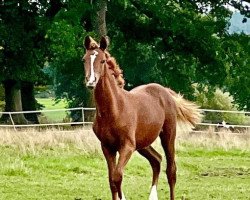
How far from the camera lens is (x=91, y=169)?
15.6 m

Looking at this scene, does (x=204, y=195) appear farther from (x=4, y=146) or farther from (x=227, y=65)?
(x=227, y=65)

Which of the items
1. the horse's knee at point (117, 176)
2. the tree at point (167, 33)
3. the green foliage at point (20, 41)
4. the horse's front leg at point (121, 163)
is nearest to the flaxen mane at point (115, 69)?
the horse's front leg at point (121, 163)

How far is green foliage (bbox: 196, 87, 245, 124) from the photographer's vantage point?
170ft

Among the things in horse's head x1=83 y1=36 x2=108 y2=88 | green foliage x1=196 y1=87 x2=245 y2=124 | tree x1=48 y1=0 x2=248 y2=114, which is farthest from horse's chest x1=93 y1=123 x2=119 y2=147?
green foliage x1=196 y1=87 x2=245 y2=124

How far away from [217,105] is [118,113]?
4696 cm

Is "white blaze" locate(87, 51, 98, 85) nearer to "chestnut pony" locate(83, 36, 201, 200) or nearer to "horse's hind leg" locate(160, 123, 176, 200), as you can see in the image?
"chestnut pony" locate(83, 36, 201, 200)

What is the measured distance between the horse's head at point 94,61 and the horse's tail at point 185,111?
103 inches

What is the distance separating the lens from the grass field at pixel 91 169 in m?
12.1

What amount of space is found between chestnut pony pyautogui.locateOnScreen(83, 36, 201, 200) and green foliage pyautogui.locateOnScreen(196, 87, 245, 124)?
3876 cm

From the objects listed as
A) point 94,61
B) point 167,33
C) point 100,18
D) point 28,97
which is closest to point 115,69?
point 94,61

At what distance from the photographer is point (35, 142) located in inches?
709

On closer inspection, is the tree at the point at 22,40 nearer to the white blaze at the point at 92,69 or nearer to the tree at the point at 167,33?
the tree at the point at 167,33

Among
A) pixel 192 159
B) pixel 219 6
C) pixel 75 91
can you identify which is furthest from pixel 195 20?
pixel 75 91

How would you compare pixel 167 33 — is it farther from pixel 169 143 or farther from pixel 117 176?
pixel 117 176
